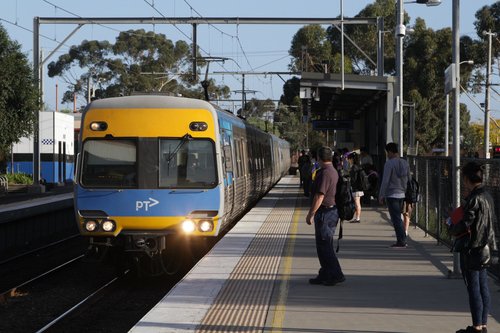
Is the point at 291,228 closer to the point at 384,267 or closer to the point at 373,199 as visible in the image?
the point at 384,267

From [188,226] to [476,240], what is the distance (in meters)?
5.85

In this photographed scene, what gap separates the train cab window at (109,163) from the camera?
13.1 meters

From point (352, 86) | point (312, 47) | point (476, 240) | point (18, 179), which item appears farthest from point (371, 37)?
point (476, 240)

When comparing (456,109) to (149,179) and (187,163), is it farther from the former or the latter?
(149,179)

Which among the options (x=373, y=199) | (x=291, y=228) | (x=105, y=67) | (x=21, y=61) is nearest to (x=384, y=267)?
(x=291, y=228)

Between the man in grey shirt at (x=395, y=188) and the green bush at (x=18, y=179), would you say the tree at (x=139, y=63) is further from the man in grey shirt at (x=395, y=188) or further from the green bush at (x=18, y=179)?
the man in grey shirt at (x=395, y=188)

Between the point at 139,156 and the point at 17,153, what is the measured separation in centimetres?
4417

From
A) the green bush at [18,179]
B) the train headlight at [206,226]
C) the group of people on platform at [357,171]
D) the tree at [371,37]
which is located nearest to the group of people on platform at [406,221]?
the group of people on platform at [357,171]

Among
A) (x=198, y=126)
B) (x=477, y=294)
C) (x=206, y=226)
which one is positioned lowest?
(x=477, y=294)

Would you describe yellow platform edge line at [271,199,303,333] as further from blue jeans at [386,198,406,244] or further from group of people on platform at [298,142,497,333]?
blue jeans at [386,198,406,244]

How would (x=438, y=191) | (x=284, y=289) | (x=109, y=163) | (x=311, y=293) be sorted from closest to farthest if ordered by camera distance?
1. (x=311, y=293)
2. (x=284, y=289)
3. (x=109, y=163)
4. (x=438, y=191)

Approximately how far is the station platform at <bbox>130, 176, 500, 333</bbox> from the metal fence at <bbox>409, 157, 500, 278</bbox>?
402 millimetres

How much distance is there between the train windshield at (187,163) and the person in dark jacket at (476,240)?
596 centimetres

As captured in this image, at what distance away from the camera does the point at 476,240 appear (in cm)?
782
